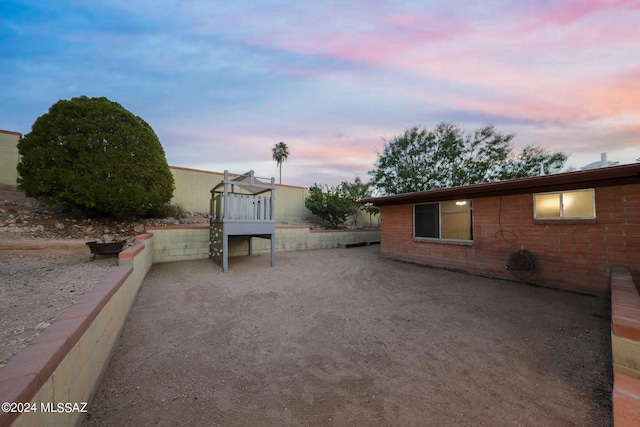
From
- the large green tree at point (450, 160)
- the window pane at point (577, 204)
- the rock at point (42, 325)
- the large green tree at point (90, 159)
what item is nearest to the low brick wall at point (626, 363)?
the window pane at point (577, 204)

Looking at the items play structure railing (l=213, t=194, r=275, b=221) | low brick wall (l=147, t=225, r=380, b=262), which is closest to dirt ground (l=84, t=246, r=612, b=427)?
play structure railing (l=213, t=194, r=275, b=221)

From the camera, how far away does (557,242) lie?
5238 mm

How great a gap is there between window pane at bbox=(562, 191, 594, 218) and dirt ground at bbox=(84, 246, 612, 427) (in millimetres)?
1756

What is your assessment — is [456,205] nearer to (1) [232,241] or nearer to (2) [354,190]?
(2) [354,190]

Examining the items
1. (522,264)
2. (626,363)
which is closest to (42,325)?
(626,363)

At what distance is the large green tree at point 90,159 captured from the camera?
6188mm

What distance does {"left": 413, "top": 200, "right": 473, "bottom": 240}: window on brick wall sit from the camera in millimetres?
6859

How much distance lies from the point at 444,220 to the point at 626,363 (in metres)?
5.78

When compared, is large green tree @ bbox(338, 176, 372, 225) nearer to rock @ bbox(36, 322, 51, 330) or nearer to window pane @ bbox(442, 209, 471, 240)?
window pane @ bbox(442, 209, 471, 240)

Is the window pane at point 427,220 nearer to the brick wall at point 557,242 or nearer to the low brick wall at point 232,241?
the brick wall at point 557,242

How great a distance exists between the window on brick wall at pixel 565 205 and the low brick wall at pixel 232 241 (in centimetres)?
765

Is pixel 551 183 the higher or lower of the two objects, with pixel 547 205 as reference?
higher

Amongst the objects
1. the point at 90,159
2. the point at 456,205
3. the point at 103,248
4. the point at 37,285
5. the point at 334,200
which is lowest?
the point at 37,285

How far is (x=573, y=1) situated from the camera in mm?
5133
